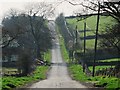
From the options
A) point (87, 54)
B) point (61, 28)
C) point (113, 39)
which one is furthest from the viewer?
point (61, 28)

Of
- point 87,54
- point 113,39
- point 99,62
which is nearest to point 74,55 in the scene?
point 87,54

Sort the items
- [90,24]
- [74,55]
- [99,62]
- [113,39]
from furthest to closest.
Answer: [90,24], [74,55], [99,62], [113,39]

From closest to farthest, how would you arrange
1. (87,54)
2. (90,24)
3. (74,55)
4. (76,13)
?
(76,13), (87,54), (74,55), (90,24)

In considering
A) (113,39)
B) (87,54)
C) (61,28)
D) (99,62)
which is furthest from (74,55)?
(61,28)

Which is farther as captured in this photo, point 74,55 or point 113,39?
point 74,55

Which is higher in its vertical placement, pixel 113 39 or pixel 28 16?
pixel 28 16

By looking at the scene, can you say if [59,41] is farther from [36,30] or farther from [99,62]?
[99,62]

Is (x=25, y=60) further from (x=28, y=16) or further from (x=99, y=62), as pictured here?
(x=28, y=16)

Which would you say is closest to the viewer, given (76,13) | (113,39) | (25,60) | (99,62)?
(76,13)

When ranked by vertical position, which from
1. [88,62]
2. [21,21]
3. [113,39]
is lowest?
[88,62]

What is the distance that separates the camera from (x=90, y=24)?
127 meters

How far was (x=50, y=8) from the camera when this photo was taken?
18.0 meters

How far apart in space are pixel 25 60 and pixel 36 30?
44.4 metres

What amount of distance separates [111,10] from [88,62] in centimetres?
5833
